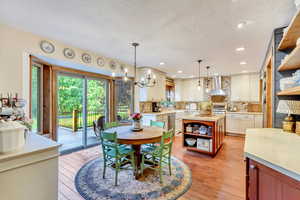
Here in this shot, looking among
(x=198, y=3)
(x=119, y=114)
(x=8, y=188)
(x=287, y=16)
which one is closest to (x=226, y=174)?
(x=287, y=16)

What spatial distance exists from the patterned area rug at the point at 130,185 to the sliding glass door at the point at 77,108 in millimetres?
1551

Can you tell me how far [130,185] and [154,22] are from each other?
2577mm

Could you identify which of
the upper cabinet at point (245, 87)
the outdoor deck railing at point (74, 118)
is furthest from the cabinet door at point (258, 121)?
the outdoor deck railing at point (74, 118)

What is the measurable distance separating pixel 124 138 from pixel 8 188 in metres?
1.42

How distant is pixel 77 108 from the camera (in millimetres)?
4094

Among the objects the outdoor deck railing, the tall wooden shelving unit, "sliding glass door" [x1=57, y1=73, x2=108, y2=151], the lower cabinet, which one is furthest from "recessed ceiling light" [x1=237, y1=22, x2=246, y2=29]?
the outdoor deck railing

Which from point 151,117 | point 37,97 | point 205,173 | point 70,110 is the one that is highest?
point 37,97

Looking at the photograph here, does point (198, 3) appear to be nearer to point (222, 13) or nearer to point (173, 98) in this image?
point (222, 13)

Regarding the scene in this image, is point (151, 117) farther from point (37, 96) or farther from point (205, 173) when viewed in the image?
point (37, 96)

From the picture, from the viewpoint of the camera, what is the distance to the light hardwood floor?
2093mm

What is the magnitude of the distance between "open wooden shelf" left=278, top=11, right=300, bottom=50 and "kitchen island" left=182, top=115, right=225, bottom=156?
187 cm

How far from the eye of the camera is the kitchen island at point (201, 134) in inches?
135

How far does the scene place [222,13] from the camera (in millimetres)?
1923

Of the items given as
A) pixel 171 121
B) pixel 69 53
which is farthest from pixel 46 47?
pixel 171 121
